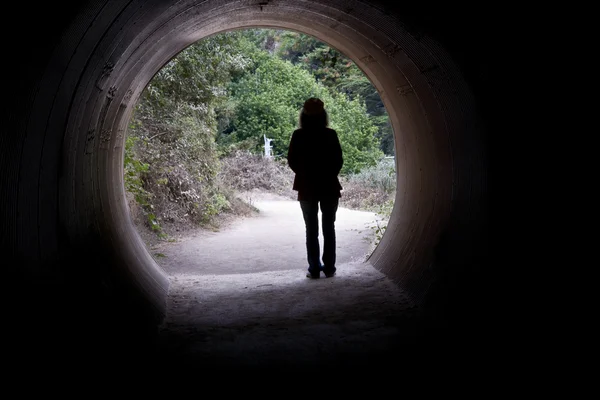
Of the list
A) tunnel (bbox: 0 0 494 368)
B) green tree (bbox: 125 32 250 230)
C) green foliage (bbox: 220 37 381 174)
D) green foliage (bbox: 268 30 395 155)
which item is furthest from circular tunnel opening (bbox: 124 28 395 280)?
green foliage (bbox: 268 30 395 155)

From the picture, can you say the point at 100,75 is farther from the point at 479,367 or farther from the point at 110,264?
the point at 479,367

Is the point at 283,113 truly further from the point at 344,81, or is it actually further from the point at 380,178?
the point at 380,178

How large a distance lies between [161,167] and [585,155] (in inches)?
406

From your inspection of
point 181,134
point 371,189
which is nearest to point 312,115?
point 181,134

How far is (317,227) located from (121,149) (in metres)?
2.64

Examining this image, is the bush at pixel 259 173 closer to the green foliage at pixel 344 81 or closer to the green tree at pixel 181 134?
the green foliage at pixel 344 81

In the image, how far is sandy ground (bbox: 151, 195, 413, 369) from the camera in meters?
3.88

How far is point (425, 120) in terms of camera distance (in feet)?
19.2

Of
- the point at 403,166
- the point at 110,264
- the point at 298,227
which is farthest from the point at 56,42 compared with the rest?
the point at 298,227

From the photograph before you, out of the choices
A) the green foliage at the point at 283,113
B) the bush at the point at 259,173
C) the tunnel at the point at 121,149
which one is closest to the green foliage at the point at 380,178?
the bush at the point at 259,173

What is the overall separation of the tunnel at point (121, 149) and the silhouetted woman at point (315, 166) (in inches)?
33.2

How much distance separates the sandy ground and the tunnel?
242 millimetres

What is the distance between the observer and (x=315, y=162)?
677 centimetres

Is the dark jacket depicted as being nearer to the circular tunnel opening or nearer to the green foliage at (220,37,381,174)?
the circular tunnel opening
